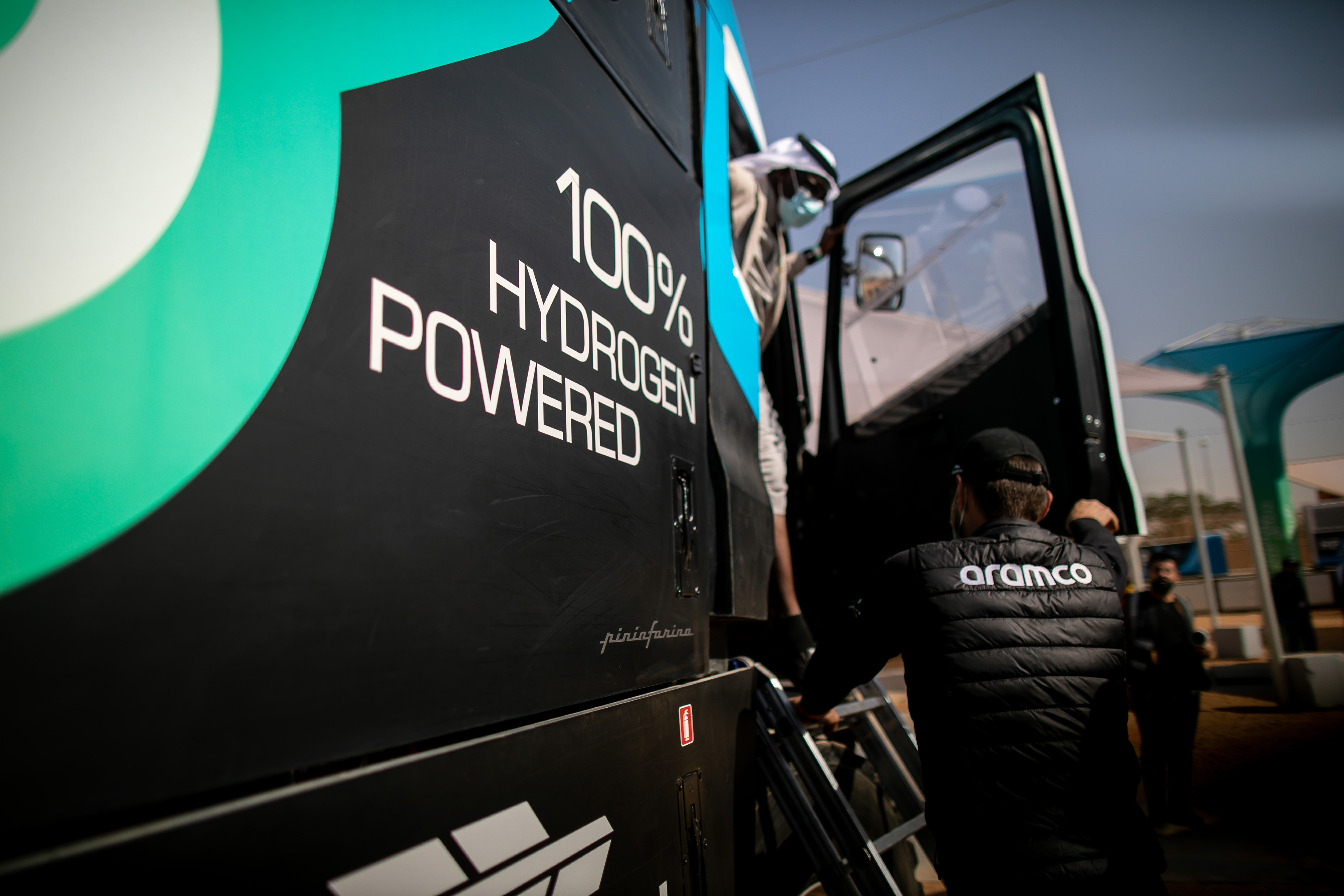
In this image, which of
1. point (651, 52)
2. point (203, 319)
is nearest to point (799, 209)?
point (651, 52)

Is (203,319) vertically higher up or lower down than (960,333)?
lower down

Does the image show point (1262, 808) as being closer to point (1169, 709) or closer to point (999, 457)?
point (1169, 709)

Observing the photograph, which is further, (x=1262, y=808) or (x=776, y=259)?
(x=1262, y=808)

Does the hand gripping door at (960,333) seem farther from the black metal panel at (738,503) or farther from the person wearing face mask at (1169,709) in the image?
the person wearing face mask at (1169,709)

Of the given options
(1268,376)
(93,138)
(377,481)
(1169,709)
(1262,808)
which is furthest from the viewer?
(1268,376)

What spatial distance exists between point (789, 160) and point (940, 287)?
1047mm

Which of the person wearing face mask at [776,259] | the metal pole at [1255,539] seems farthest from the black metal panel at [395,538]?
the metal pole at [1255,539]

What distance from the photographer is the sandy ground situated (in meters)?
3.21

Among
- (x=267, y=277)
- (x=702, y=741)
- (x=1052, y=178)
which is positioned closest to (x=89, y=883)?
(x=267, y=277)

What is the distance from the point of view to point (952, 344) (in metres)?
3.37

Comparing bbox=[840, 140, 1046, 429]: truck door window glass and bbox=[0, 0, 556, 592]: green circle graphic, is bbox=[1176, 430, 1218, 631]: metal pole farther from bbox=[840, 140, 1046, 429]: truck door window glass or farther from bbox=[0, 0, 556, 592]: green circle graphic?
bbox=[0, 0, 556, 592]: green circle graphic

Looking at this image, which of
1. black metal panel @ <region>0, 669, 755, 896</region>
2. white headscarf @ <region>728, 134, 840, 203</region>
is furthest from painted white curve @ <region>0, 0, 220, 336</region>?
white headscarf @ <region>728, 134, 840, 203</region>

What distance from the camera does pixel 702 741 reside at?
59.6 inches

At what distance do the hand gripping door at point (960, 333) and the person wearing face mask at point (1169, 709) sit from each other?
2.20m
